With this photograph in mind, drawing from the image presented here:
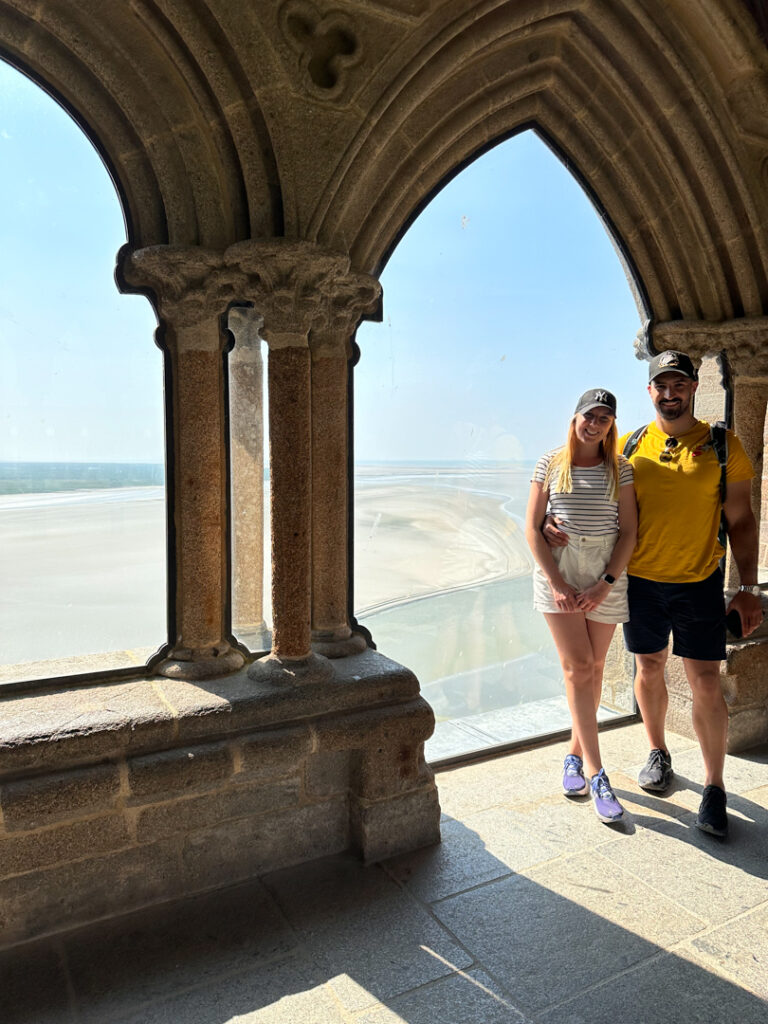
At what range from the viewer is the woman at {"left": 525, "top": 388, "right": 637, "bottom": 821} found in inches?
89.6

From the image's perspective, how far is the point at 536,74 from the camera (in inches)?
102

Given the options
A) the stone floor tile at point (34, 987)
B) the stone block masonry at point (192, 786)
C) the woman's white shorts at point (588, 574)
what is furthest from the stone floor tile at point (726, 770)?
the stone floor tile at point (34, 987)

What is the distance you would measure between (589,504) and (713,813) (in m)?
1.10

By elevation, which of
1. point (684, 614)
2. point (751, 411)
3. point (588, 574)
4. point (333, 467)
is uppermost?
point (751, 411)

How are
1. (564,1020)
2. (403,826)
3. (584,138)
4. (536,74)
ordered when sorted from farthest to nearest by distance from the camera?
(584,138) → (536,74) → (403,826) → (564,1020)

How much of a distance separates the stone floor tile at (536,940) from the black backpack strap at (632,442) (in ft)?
4.55

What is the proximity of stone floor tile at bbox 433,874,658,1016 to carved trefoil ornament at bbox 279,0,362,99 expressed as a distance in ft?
7.91

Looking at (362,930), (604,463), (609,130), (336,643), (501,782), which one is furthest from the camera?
(609,130)

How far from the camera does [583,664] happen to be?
2332 mm

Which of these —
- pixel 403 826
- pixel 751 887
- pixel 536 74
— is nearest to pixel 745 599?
pixel 751 887

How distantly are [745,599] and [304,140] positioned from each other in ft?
6.88

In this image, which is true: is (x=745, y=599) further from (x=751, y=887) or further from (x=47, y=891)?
(x=47, y=891)

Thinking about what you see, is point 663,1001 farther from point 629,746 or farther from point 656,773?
point 629,746

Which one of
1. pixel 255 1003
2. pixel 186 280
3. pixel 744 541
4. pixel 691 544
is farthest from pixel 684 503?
pixel 255 1003
